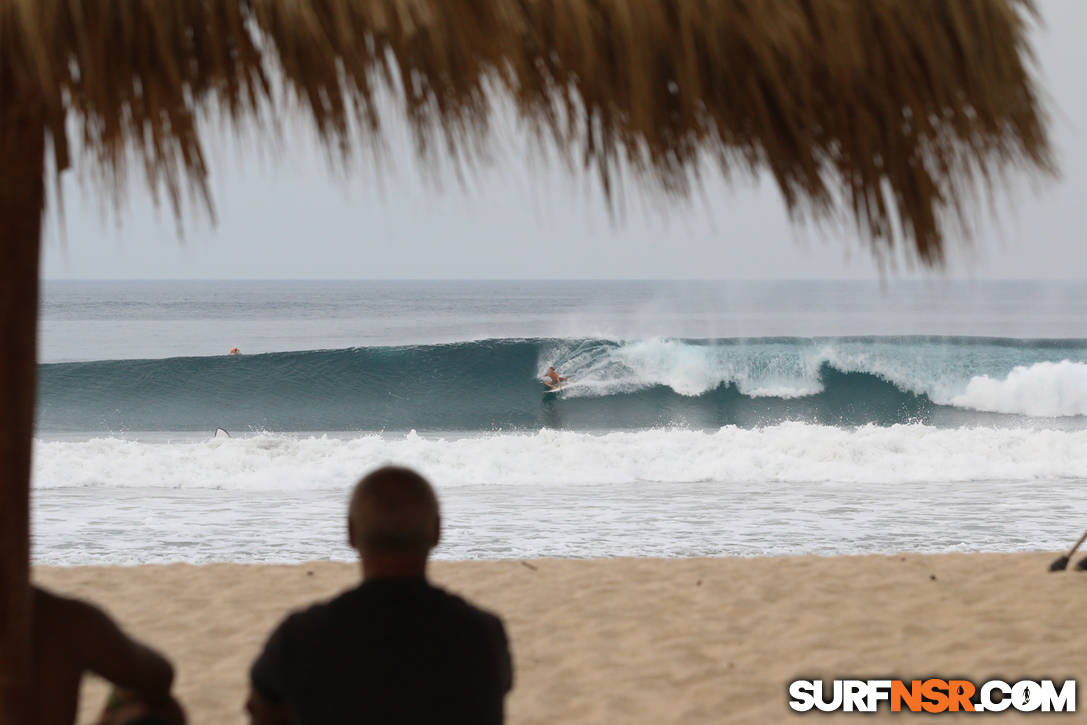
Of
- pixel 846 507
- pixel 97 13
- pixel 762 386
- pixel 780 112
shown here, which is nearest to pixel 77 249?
pixel 97 13

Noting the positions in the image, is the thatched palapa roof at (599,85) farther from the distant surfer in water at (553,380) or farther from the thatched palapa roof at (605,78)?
the distant surfer in water at (553,380)

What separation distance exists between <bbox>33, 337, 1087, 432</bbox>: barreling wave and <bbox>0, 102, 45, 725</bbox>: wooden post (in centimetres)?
1767

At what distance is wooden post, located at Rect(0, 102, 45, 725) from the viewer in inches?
74.2

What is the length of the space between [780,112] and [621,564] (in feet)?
15.4

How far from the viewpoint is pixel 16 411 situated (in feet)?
6.32

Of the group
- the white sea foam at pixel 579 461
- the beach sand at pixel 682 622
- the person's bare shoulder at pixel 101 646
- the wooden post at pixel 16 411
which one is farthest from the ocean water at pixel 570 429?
the wooden post at pixel 16 411

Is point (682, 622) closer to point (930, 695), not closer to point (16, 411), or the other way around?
point (930, 695)

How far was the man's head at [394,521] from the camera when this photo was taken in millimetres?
1531

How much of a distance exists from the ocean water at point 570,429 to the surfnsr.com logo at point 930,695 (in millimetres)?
2293

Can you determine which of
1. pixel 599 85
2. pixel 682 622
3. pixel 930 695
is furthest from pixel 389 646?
pixel 682 622

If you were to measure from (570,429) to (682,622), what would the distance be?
14993 mm

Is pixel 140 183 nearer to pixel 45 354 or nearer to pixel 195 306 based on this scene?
pixel 45 354

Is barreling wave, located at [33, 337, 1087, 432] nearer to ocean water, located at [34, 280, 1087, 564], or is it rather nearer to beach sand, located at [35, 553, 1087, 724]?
ocean water, located at [34, 280, 1087, 564]

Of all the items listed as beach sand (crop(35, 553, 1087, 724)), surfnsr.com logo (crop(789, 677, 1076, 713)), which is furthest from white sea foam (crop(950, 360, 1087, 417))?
surfnsr.com logo (crop(789, 677, 1076, 713))
